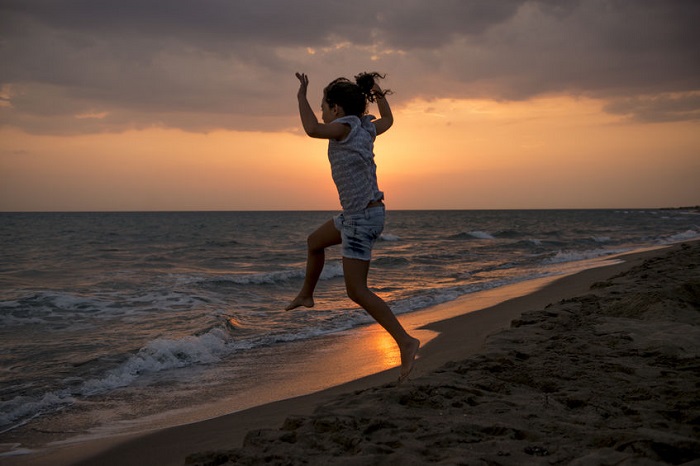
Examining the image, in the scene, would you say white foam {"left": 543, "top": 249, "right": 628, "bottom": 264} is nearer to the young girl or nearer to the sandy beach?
the sandy beach

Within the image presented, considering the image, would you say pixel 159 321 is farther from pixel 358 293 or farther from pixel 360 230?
pixel 360 230

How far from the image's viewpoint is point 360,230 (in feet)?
12.6

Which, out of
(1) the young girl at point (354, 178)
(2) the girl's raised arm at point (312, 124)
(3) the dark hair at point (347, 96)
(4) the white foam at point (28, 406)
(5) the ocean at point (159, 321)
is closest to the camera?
(2) the girl's raised arm at point (312, 124)

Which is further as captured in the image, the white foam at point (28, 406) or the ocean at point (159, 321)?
the ocean at point (159, 321)

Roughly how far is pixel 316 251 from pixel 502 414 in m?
1.64

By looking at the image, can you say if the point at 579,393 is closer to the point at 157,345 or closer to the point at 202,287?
the point at 157,345

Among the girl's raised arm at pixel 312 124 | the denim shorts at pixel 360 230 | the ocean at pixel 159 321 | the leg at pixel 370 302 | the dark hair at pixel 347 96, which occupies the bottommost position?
the ocean at pixel 159 321

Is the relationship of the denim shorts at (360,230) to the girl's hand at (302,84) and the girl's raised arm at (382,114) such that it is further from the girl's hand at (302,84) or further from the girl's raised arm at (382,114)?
the girl's hand at (302,84)

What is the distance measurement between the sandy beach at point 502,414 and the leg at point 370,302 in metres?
0.19

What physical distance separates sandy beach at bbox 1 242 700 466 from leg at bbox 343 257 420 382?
0.64 feet

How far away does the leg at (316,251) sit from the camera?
4.04 m

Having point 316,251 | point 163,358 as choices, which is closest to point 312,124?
point 316,251

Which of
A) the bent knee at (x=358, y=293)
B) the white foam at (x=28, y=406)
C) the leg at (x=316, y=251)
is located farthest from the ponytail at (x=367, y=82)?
the white foam at (x=28, y=406)

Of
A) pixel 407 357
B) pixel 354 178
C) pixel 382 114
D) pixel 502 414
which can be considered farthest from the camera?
pixel 382 114
